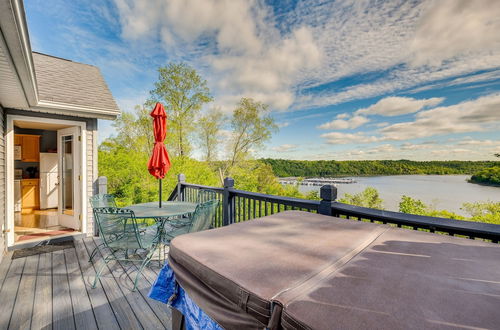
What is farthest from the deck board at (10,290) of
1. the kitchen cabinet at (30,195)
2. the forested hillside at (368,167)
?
the forested hillside at (368,167)

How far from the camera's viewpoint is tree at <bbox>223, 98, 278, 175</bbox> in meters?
18.1

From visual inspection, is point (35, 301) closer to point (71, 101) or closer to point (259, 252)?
point (259, 252)

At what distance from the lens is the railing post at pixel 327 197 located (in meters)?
2.54

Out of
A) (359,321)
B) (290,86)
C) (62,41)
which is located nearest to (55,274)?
(359,321)

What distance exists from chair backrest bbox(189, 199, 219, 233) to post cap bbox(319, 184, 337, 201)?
1494mm

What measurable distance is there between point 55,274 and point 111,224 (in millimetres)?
1145

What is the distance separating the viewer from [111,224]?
291 centimetres

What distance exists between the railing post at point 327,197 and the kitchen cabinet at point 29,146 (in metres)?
8.65

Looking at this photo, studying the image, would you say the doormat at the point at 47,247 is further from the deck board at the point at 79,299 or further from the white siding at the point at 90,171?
the deck board at the point at 79,299

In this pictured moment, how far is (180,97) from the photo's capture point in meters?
14.2

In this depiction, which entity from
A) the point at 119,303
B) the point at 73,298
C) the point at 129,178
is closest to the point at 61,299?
the point at 73,298

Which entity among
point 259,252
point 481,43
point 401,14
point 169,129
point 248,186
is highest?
point 401,14

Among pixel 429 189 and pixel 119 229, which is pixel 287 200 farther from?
pixel 429 189

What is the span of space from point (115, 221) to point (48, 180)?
5.94 m
